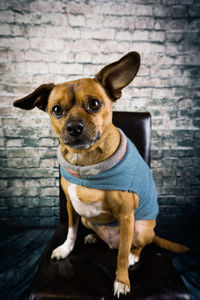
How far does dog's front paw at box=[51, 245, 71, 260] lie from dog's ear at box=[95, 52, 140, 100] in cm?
83

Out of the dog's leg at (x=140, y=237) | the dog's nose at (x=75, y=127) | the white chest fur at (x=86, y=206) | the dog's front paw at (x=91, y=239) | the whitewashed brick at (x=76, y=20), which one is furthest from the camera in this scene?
the whitewashed brick at (x=76, y=20)

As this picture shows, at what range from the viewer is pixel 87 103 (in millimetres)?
804

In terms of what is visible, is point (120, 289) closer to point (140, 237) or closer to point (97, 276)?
point (97, 276)

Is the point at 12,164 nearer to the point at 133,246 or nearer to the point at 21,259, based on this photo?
the point at 21,259

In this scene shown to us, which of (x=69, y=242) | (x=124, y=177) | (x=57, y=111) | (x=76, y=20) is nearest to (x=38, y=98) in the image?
(x=57, y=111)

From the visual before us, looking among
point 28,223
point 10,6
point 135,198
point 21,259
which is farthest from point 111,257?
point 10,6

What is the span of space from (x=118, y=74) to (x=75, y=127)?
330 mm

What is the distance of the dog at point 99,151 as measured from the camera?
0.78m

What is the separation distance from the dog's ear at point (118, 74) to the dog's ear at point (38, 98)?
25cm

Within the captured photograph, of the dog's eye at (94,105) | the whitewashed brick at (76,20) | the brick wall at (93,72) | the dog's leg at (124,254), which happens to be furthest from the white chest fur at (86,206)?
the whitewashed brick at (76,20)

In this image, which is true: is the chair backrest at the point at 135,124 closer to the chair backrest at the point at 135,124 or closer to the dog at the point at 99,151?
the chair backrest at the point at 135,124

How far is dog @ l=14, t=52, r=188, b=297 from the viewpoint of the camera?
783 mm

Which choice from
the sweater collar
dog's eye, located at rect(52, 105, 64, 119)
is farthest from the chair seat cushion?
dog's eye, located at rect(52, 105, 64, 119)

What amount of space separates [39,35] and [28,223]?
180 cm
